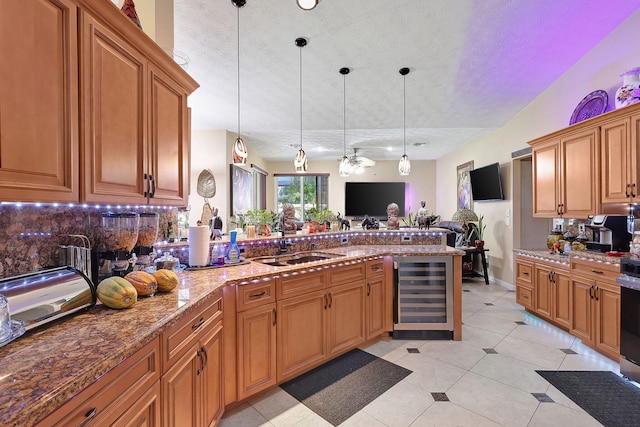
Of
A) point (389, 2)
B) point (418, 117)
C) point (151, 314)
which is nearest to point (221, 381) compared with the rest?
point (151, 314)

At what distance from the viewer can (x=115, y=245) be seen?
4.91 ft

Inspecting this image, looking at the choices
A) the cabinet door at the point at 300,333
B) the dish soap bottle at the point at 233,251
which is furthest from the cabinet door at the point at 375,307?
the dish soap bottle at the point at 233,251

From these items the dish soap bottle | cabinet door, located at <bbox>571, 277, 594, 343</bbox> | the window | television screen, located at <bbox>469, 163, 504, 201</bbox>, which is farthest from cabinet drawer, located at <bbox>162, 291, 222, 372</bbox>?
the window

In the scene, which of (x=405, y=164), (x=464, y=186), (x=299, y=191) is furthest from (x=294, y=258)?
(x=299, y=191)

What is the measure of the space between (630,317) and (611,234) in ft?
3.21

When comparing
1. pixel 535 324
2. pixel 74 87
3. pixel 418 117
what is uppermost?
pixel 418 117

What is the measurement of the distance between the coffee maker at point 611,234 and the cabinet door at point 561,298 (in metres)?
0.44

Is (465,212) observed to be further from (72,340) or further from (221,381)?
(72,340)

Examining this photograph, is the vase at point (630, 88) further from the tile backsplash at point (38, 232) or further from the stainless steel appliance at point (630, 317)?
the tile backsplash at point (38, 232)

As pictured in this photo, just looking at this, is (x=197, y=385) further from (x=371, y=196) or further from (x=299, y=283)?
(x=371, y=196)

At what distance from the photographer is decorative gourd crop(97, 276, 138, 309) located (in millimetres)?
1215

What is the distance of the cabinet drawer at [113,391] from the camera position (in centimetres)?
72

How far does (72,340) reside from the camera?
3.10 ft

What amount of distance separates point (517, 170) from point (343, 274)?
12.7ft
